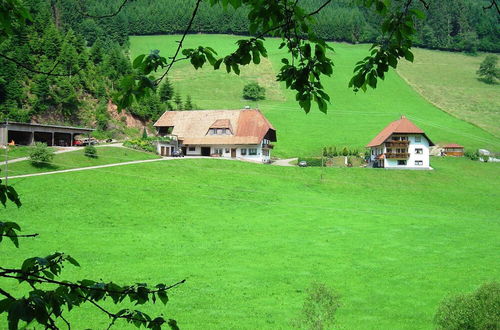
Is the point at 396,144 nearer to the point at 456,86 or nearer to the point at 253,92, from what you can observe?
the point at 253,92

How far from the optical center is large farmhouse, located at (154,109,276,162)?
8344 cm

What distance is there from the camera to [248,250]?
134 feet

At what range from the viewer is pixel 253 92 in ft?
422

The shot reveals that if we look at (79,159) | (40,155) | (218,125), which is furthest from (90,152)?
(218,125)

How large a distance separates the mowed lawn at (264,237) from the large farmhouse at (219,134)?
41.4 feet

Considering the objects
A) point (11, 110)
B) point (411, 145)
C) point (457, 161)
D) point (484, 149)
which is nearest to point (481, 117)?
point (484, 149)

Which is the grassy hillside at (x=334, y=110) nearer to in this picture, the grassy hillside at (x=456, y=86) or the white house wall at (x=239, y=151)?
the grassy hillside at (x=456, y=86)

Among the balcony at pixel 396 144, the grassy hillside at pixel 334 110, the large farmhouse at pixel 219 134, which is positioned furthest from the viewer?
the grassy hillside at pixel 334 110

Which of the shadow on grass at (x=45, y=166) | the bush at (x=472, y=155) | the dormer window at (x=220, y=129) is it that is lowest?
→ the shadow on grass at (x=45, y=166)

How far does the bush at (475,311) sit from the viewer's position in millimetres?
22703

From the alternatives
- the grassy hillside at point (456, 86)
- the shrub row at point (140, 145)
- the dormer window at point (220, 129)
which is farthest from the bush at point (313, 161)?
the grassy hillside at point (456, 86)

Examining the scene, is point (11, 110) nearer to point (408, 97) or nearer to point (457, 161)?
point (457, 161)

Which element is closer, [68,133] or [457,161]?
[68,133]

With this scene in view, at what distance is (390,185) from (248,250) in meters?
33.4
